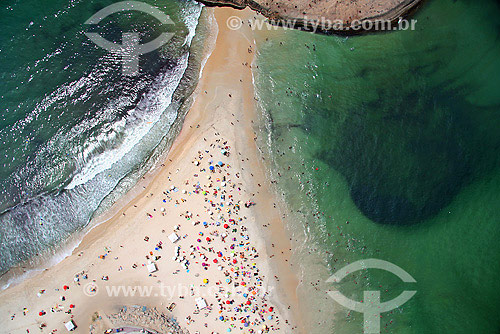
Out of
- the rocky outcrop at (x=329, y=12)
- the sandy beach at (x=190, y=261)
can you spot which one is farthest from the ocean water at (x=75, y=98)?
the rocky outcrop at (x=329, y=12)

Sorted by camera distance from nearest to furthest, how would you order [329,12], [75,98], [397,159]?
1. [329,12]
2. [397,159]
3. [75,98]

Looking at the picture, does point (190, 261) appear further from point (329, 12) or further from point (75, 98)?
point (329, 12)

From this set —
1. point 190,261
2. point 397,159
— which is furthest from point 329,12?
point 190,261

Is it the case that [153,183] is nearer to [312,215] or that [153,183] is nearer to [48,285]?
[48,285]

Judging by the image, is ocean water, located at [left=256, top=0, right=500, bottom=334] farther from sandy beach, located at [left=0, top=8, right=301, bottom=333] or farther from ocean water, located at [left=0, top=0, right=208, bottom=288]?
ocean water, located at [left=0, top=0, right=208, bottom=288]

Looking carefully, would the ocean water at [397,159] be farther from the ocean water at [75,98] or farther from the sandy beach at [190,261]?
the ocean water at [75,98]
